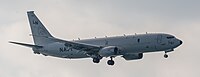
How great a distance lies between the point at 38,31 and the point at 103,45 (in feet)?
62.7

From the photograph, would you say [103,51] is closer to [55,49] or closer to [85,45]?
[85,45]

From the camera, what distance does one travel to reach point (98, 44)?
114312mm

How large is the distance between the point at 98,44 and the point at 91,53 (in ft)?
6.37

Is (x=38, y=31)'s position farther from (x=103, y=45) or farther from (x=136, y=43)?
(x=136, y=43)

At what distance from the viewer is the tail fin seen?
12485 centimetres

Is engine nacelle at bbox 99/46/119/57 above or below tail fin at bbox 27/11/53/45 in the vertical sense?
below

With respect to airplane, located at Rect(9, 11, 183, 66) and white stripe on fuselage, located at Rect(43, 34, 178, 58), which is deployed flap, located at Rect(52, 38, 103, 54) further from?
white stripe on fuselage, located at Rect(43, 34, 178, 58)

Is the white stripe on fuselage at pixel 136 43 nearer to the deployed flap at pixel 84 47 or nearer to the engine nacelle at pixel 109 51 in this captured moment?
the engine nacelle at pixel 109 51

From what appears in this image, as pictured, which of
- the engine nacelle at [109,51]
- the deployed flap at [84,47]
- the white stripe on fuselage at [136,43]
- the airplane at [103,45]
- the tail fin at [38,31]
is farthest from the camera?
the tail fin at [38,31]

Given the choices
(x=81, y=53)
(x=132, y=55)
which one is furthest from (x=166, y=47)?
(x=81, y=53)

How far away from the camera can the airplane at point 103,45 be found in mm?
106625

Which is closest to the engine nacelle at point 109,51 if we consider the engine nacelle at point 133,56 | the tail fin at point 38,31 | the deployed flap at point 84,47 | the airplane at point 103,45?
the airplane at point 103,45

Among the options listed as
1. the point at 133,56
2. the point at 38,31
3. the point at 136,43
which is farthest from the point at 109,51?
the point at 38,31

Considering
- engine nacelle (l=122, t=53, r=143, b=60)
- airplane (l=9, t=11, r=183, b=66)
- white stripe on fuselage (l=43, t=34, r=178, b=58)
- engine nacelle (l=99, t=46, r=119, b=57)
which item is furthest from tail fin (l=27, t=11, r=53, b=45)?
engine nacelle (l=99, t=46, r=119, b=57)
